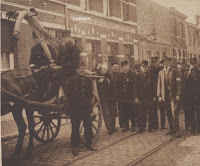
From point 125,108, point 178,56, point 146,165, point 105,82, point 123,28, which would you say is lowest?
point 146,165

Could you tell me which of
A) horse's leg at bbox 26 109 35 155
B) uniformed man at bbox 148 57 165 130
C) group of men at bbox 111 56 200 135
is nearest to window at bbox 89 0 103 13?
group of men at bbox 111 56 200 135

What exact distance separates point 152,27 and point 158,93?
3.73 ft

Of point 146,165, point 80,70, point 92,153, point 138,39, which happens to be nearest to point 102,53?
point 80,70

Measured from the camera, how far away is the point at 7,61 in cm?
343

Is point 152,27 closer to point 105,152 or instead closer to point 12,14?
point 105,152

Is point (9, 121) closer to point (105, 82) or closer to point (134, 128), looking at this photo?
point (105, 82)

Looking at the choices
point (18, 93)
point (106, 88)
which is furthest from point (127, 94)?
point (18, 93)

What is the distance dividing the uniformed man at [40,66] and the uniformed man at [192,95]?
220cm

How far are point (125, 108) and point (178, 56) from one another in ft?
4.35

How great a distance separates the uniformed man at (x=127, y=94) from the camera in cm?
525

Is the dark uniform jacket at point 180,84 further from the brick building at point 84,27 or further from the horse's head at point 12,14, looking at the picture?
the horse's head at point 12,14

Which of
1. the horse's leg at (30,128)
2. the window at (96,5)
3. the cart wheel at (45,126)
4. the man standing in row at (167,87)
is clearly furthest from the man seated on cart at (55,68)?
the man standing in row at (167,87)

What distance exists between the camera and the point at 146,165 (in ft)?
11.0

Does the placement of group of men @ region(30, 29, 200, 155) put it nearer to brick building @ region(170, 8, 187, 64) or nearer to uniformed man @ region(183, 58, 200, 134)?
uniformed man @ region(183, 58, 200, 134)
